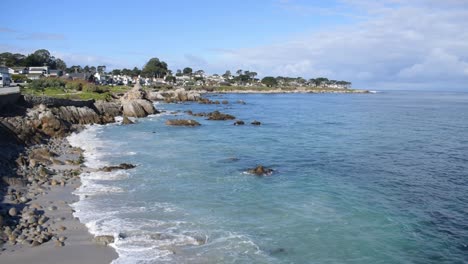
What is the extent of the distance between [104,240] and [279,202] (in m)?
8.94

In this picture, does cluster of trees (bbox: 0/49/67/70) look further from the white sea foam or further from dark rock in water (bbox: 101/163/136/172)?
the white sea foam

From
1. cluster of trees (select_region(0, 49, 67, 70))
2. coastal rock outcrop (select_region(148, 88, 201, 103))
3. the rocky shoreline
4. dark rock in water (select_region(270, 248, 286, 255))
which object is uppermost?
cluster of trees (select_region(0, 49, 67, 70))

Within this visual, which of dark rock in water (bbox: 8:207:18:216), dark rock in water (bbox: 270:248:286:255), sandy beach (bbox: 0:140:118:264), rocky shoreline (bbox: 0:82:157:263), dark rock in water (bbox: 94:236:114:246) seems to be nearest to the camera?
sandy beach (bbox: 0:140:118:264)

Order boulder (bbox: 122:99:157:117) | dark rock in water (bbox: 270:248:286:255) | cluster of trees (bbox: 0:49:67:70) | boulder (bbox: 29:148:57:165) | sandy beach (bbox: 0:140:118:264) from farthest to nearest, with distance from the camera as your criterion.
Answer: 1. cluster of trees (bbox: 0:49:67:70)
2. boulder (bbox: 122:99:157:117)
3. boulder (bbox: 29:148:57:165)
4. dark rock in water (bbox: 270:248:286:255)
5. sandy beach (bbox: 0:140:118:264)

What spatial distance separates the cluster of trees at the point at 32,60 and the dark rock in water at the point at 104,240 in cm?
13696

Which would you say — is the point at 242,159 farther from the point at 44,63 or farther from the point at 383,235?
the point at 44,63

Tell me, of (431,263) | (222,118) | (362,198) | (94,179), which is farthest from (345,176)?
(222,118)

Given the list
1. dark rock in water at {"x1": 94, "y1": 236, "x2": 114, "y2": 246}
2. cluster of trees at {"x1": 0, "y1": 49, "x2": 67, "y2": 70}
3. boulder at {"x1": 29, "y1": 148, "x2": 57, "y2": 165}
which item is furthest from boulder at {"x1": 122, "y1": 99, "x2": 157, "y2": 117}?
cluster of trees at {"x1": 0, "y1": 49, "x2": 67, "y2": 70}

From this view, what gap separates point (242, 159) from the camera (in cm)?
3072

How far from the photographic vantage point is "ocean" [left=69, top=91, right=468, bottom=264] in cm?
1434

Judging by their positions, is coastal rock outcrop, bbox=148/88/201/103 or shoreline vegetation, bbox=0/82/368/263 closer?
shoreline vegetation, bbox=0/82/368/263

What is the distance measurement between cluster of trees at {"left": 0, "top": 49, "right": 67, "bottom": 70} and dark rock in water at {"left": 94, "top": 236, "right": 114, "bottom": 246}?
449 ft

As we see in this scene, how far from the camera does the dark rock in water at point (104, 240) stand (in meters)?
14.2

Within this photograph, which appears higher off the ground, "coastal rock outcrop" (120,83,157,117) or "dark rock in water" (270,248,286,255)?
"coastal rock outcrop" (120,83,157,117)
